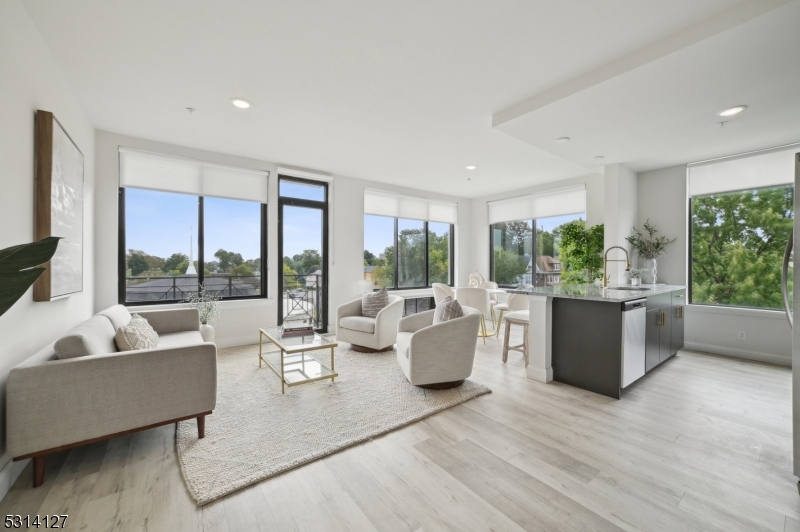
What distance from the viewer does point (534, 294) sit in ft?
11.6

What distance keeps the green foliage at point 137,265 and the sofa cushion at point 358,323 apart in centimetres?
255

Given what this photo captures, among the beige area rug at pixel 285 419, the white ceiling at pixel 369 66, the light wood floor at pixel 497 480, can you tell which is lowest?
the light wood floor at pixel 497 480

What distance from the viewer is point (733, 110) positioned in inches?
117

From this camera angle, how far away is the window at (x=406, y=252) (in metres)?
6.45

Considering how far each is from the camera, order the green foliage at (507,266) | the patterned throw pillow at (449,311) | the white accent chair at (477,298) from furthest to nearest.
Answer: the green foliage at (507,266), the white accent chair at (477,298), the patterned throw pillow at (449,311)

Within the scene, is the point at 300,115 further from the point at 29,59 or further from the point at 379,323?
the point at 379,323

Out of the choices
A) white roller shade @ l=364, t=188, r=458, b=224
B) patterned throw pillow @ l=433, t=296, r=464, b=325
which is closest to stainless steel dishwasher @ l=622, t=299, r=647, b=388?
patterned throw pillow @ l=433, t=296, r=464, b=325

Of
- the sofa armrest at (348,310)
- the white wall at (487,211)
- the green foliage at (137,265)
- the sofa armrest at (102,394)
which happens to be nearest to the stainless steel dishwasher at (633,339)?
the white wall at (487,211)

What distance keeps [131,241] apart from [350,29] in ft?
12.5

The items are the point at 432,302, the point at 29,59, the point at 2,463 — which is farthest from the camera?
the point at 432,302

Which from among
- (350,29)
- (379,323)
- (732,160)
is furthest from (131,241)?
(732,160)

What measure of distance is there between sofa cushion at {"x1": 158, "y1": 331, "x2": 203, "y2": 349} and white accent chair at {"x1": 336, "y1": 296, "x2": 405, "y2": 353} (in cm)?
170

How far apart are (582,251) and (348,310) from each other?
3705mm

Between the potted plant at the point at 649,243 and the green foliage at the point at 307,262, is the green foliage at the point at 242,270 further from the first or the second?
the potted plant at the point at 649,243
